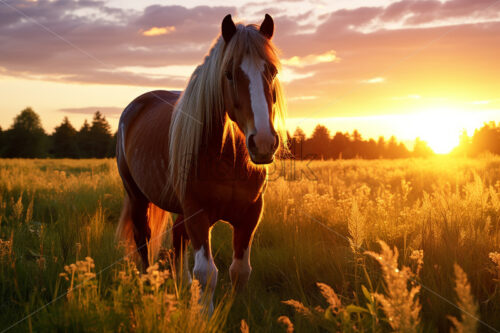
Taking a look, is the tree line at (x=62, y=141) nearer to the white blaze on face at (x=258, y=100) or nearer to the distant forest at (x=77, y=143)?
the distant forest at (x=77, y=143)

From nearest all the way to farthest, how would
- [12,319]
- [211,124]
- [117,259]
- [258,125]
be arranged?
[258,125] → [12,319] → [211,124] → [117,259]

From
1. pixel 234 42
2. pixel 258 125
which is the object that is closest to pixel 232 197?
pixel 258 125

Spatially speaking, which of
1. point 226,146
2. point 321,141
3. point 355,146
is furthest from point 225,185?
point 355,146

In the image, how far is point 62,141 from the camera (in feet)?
233

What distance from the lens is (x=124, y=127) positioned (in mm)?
4777

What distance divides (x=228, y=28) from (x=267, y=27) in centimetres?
36

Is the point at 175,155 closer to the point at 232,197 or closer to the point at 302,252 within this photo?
the point at 232,197

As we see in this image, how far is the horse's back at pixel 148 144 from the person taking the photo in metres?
3.68

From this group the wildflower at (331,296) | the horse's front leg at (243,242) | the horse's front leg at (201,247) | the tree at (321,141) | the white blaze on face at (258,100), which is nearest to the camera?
the wildflower at (331,296)

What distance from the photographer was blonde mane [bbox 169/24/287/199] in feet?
8.96

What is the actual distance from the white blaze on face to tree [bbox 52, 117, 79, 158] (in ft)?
238

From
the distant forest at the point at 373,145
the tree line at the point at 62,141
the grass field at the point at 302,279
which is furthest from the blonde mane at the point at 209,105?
the tree line at the point at 62,141

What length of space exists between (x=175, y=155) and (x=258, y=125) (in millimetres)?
1037

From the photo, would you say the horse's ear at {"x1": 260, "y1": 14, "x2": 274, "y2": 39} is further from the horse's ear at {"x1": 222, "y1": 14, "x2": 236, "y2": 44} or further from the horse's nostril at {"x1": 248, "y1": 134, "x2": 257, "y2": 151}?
the horse's nostril at {"x1": 248, "y1": 134, "x2": 257, "y2": 151}
